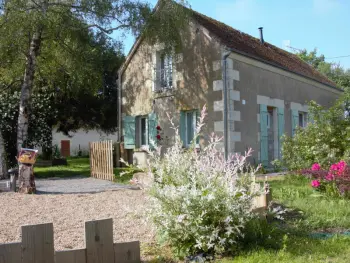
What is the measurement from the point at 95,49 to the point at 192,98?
380 centimetres

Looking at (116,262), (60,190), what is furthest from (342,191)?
(60,190)

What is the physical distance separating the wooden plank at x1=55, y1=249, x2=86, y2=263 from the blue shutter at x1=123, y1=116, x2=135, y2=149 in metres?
12.1

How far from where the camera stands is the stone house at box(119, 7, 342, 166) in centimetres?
1231

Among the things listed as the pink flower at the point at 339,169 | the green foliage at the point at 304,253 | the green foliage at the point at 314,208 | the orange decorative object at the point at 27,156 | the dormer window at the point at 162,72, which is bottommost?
the green foliage at the point at 304,253

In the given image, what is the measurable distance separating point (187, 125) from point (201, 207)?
1010 centimetres

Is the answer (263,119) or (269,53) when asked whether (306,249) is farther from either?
(269,53)

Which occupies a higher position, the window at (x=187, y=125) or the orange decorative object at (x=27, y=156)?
the window at (x=187, y=125)

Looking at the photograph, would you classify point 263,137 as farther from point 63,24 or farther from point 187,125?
point 63,24

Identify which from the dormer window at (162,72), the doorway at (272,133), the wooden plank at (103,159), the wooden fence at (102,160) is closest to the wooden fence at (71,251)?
the wooden fence at (102,160)

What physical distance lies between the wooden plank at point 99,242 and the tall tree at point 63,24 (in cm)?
891

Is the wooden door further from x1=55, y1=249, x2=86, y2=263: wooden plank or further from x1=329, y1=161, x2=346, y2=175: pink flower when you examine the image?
x1=55, y1=249, x2=86, y2=263: wooden plank

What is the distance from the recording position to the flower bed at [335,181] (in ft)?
20.5

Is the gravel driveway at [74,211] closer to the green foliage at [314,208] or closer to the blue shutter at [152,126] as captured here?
the green foliage at [314,208]

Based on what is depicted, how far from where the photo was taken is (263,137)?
1344 cm
